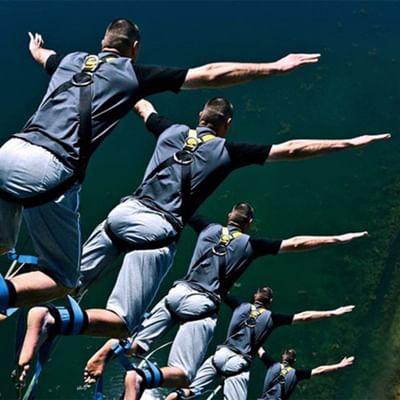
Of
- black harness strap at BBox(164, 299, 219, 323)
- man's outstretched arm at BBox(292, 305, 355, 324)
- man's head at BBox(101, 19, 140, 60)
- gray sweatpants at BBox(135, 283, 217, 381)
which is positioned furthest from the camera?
man's outstretched arm at BBox(292, 305, 355, 324)

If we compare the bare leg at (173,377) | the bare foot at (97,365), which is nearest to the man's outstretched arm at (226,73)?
the bare foot at (97,365)

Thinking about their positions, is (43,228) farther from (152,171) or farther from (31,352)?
(152,171)

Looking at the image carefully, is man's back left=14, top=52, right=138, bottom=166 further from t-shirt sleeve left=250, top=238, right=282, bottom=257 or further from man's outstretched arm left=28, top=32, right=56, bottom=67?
t-shirt sleeve left=250, top=238, right=282, bottom=257

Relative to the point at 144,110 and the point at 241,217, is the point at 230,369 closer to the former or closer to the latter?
the point at 241,217

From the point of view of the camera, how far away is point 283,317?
19.6ft

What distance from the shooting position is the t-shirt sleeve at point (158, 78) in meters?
2.62

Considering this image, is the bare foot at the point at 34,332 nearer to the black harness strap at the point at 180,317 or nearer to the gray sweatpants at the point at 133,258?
the gray sweatpants at the point at 133,258

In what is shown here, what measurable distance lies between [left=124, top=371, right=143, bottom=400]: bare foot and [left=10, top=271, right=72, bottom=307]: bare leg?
46.4 inches

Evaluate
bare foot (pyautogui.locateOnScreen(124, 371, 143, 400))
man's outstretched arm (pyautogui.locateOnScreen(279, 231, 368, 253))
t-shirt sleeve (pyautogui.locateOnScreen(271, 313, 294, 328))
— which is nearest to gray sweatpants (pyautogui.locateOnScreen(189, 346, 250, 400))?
t-shirt sleeve (pyautogui.locateOnScreen(271, 313, 294, 328))

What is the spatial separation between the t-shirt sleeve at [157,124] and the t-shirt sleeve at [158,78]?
0.91m

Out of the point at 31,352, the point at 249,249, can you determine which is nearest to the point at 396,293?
the point at 249,249

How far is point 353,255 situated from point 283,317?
238cm

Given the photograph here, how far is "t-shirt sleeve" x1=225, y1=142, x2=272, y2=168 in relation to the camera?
10.3 feet

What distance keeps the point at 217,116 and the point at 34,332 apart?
1376mm
